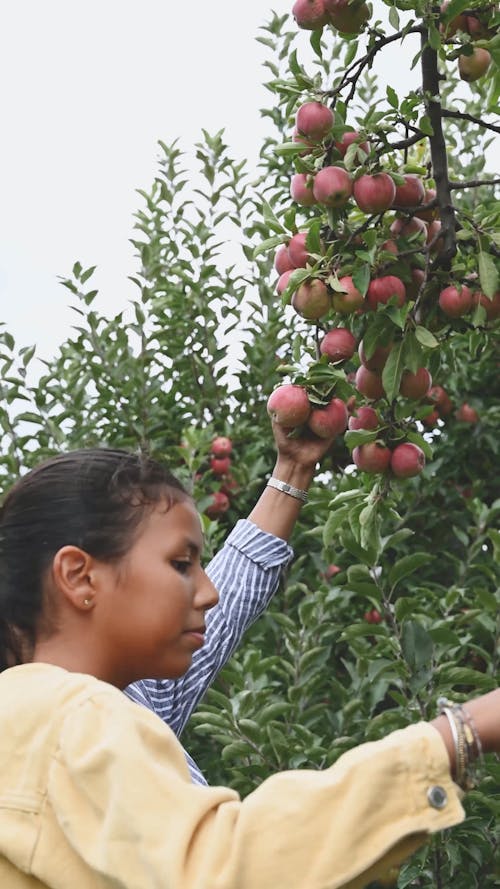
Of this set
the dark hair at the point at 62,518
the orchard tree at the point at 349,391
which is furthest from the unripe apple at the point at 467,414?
the dark hair at the point at 62,518

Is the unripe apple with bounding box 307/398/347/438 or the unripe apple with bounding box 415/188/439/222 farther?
the unripe apple with bounding box 415/188/439/222

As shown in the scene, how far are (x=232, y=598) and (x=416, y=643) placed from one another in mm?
399

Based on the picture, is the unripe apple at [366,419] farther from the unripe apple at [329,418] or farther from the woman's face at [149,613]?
the woman's face at [149,613]

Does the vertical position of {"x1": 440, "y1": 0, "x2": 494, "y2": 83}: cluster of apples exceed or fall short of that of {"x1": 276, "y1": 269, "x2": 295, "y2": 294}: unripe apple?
it exceeds it

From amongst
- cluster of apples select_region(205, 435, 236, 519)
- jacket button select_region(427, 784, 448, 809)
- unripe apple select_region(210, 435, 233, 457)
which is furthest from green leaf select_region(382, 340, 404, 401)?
unripe apple select_region(210, 435, 233, 457)

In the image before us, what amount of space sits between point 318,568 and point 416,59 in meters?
1.92

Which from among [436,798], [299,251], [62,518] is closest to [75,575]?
[62,518]

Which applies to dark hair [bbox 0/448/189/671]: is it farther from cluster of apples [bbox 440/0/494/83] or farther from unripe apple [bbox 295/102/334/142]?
cluster of apples [bbox 440/0/494/83]

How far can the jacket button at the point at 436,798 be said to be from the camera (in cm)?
113

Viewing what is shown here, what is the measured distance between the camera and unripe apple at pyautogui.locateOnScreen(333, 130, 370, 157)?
2.00 metres

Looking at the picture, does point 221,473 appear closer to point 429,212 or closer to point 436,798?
point 429,212

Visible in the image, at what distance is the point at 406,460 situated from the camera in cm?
201

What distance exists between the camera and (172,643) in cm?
146

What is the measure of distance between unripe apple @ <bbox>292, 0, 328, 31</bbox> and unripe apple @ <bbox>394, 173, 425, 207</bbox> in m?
0.26
